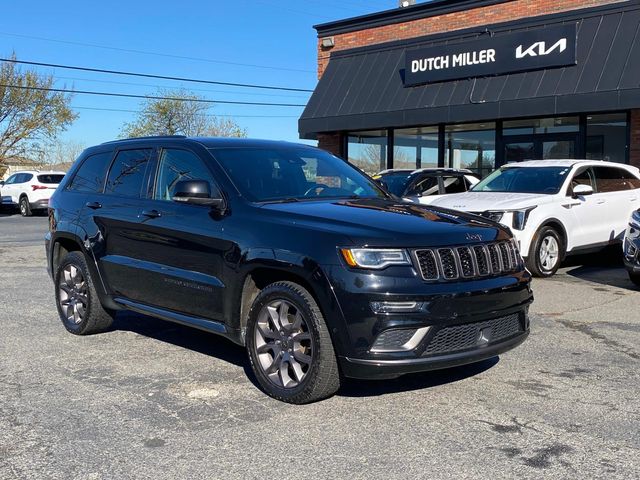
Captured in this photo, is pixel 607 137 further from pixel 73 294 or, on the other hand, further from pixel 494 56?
pixel 73 294

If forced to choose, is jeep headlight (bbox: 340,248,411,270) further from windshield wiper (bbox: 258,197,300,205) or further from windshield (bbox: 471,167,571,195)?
windshield (bbox: 471,167,571,195)

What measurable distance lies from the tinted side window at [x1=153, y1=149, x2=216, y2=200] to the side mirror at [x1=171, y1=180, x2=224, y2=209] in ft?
0.99

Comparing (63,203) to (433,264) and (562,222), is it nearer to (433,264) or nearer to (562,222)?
(433,264)

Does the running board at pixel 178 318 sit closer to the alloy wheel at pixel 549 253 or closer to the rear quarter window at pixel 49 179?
the alloy wheel at pixel 549 253

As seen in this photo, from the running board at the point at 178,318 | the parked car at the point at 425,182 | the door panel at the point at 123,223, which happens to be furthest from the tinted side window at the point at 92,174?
the parked car at the point at 425,182

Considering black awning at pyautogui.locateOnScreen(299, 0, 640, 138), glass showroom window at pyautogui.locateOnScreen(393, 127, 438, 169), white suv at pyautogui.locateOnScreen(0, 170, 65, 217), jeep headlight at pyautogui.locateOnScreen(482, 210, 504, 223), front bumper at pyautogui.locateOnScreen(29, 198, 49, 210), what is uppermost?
black awning at pyautogui.locateOnScreen(299, 0, 640, 138)

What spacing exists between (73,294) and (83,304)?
0.66 ft

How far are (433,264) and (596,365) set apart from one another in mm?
2129

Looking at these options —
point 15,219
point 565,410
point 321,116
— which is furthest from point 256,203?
point 15,219

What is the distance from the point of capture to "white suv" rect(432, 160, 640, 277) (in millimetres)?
10039

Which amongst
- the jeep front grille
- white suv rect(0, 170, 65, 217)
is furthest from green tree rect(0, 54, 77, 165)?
the jeep front grille

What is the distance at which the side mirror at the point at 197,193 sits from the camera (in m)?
5.03

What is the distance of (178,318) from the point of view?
17.9 feet

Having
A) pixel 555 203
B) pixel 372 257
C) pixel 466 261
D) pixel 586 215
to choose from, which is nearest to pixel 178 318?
pixel 372 257
